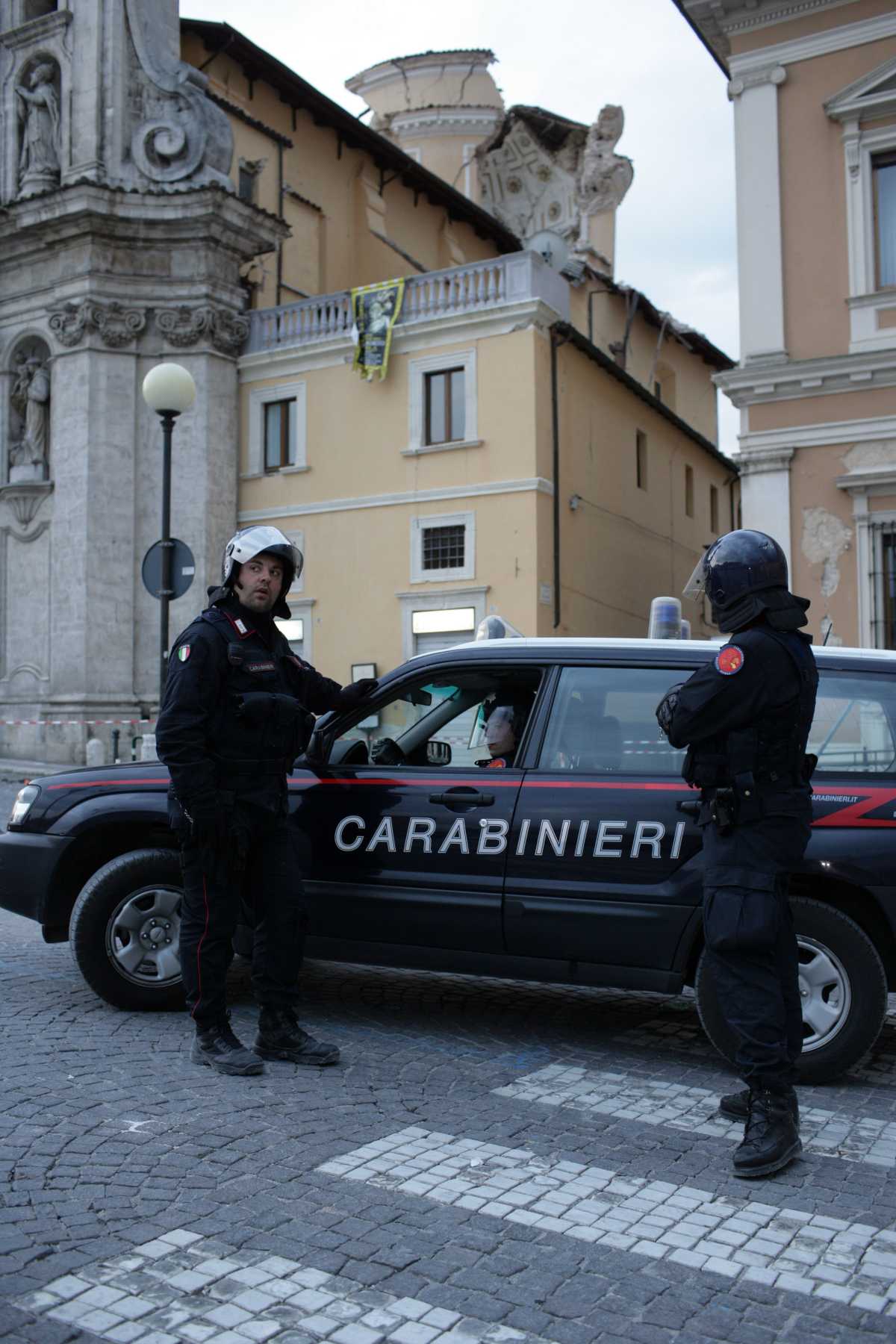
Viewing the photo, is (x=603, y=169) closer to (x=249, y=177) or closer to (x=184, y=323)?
Result: (x=249, y=177)

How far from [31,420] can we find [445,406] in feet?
30.1

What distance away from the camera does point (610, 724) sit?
17.2 ft

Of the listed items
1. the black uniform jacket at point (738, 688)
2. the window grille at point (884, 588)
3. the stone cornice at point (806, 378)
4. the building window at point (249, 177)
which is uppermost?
→ the building window at point (249, 177)

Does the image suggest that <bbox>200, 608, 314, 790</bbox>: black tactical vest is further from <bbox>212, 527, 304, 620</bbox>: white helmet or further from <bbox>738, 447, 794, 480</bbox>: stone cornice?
<bbox>738, 447, 794, 480</bbox>: stone cornice

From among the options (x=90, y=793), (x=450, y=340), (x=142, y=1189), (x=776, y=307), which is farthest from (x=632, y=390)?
(x=142, y=1189)

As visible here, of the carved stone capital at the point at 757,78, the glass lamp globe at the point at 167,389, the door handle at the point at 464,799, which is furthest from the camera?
the carved stone capital at the point at 757,78

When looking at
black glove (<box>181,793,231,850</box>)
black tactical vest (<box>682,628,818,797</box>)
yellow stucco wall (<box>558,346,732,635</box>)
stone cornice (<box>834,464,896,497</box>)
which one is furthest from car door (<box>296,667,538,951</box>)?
yellow stucco wall (<box>558,346,732,635</box>)

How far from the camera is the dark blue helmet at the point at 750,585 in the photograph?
4141 millimetres

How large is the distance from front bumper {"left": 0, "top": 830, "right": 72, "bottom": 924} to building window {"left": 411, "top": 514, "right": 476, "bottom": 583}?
18.3 meters

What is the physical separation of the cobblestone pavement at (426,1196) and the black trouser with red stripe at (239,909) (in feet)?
1.10

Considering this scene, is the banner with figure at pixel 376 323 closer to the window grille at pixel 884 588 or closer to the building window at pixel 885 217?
the building window at pixel 885 217

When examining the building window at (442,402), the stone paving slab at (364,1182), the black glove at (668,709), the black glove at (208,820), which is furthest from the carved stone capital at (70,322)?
the black glove at (668,709)

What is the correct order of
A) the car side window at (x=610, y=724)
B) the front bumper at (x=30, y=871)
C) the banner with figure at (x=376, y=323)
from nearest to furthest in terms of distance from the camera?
the car side window at (x=610, y=724), the front bumper at (x=30, y=871), the banner with figure at (x=376, y=323)

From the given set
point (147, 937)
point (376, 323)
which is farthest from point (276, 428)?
point (147, 937)
